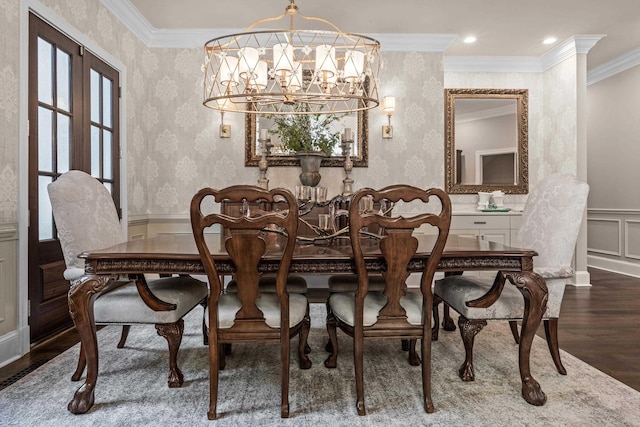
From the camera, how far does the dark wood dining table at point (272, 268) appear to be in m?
1.89

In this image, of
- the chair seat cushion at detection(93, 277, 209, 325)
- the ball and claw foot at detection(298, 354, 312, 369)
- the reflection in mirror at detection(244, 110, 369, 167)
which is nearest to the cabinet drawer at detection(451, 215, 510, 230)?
the reflection in mirror at detection(244, 110, 369, 167)

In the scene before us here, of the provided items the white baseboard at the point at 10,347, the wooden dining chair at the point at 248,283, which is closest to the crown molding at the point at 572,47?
the wooden dining chair at the point at 248,283

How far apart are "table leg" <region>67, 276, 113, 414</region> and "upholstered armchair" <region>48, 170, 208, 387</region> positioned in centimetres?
13

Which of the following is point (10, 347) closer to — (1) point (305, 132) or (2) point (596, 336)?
(1) point (305, 132)

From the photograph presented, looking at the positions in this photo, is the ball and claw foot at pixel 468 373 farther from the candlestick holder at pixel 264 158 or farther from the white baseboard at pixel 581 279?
the white baseboard at pixel 581 279

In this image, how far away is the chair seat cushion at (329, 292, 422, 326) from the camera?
6.28ft

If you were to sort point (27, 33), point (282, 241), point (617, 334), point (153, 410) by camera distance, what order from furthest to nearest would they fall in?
point (617, 334) < point (27, 33) < point (282, 241) < point (153, 410)

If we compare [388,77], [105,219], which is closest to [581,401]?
[105,219]

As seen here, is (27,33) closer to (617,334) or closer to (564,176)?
(564,176)

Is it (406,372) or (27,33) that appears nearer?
(406,372)

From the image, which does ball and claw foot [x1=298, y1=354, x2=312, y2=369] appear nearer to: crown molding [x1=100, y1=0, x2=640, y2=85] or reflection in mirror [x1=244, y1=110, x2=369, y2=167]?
reflection in mirror [x1=244, y1=110, x2=369, y2=167]

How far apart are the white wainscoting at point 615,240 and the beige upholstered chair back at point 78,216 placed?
19.6ft

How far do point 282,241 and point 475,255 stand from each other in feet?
3.60

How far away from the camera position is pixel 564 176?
2305 millimetres
